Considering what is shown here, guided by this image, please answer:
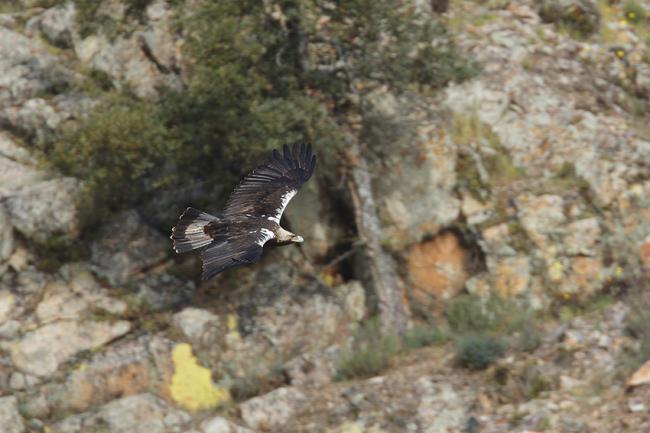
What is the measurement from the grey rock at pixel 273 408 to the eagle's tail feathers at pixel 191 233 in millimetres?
3167

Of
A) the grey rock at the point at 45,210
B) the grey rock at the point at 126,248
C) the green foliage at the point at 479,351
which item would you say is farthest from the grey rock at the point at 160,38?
the green foliage at the point at 479,351

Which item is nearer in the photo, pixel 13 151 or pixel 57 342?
pixel 57 342

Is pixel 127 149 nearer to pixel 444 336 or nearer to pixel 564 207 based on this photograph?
pixel 444 336

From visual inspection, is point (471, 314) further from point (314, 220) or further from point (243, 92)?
point (243, 92)

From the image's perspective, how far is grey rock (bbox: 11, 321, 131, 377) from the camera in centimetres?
1519

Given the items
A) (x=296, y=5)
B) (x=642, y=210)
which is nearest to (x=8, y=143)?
(x=296, y=5)

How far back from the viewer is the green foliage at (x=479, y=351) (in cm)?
1445

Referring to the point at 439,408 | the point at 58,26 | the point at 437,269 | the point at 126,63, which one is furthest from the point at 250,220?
the point at 58,26

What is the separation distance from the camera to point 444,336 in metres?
16.0

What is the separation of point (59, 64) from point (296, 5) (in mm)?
4830

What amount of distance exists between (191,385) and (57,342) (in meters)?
1.97

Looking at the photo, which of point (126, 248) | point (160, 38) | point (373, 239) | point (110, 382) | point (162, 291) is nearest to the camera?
point (110, 382)

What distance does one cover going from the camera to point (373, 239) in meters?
17.0

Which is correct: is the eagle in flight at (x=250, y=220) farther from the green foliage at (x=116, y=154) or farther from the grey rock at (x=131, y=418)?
the grey rock at (x=131, y=418)
